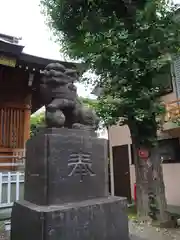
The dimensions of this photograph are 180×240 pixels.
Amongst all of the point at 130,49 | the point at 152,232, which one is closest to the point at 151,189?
the point at 152,232

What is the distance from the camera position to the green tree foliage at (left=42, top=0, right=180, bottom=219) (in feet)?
17.0

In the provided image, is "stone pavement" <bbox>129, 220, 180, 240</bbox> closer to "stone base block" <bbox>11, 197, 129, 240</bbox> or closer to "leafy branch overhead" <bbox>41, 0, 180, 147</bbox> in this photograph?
"stone base block" <bbox>11, 197, 129, 240</bbox>

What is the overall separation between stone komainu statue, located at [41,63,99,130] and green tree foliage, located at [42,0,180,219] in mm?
2084

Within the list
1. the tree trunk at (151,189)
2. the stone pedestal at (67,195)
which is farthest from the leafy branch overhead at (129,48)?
the stone pedestal at (67,195)

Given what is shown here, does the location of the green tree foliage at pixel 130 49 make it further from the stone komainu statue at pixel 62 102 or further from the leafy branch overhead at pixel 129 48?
the stone komainu statue at pixel 62 102

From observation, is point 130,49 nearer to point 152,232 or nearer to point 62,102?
point 62,102

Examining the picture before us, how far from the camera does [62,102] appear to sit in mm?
3379

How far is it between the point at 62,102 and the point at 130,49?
2.79 m

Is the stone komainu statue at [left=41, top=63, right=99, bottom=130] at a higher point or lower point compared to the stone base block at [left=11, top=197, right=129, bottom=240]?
higher

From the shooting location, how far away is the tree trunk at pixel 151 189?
5.80m

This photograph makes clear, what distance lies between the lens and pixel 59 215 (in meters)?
2.62

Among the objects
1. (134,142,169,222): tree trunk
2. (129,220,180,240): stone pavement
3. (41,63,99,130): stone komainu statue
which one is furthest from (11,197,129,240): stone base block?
(134,142,169,222): tree trunk

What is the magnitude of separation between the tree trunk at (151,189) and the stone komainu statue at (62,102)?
2.86 metres

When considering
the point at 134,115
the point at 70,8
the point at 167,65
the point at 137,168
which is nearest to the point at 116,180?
the point at 137,168
